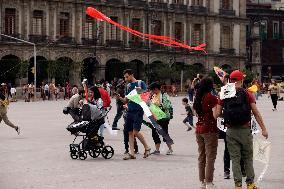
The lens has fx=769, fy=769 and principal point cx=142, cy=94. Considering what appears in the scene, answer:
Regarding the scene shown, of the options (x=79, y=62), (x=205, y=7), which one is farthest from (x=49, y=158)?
(x=205, y=7)

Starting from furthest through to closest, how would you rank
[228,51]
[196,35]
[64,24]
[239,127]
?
[228,51] < [196,35] < [64,24] < [239,127]

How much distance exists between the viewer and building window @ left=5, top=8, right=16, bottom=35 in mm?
54506

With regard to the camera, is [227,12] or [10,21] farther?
[227,12]

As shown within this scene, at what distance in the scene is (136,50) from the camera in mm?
62406

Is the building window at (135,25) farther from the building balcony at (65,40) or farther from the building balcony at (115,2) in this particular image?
the building balcony at (65,40)

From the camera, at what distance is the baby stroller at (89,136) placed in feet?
47.4

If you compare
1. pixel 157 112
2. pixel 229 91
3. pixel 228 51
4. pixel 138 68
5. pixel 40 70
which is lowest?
pixel 157 112

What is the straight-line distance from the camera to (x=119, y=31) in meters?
61.8

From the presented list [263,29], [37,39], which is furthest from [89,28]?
[263,29]

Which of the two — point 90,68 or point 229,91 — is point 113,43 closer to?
point 90,68

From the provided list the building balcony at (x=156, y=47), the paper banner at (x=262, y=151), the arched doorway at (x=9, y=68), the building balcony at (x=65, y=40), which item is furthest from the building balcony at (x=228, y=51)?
the paper banner at (x=262, y=151)

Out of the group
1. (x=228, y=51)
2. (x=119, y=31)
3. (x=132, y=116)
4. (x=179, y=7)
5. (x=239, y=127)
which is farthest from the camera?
(x=228, y=51)

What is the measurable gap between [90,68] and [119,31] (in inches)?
177

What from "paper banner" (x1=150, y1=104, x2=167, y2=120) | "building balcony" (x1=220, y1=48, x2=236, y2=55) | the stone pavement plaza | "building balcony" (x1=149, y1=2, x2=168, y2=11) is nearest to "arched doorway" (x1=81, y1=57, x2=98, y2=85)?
"building balcony" (x1=149, y1=2, x2=168, y2=11)
